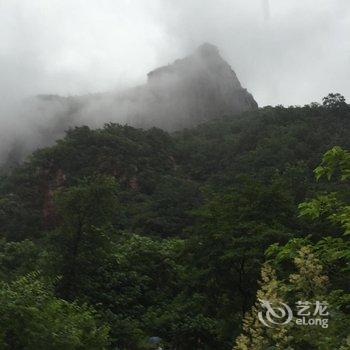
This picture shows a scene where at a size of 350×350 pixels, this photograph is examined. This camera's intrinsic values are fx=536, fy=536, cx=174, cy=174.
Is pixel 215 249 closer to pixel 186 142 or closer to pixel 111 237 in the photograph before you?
pixel 111 237

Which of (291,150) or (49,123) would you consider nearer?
(291,150)

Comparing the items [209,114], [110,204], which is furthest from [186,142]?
[110,204]

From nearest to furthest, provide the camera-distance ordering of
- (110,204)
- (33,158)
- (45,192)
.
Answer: (110,204), (45,192), (33,158)

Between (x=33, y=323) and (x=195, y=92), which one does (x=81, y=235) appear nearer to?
(x=33, y=323)

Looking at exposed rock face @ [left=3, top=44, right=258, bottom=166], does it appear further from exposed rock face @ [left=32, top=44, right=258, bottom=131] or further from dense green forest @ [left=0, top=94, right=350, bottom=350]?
dense green forest @ [left=0, top=94, right=350, bottom=350]

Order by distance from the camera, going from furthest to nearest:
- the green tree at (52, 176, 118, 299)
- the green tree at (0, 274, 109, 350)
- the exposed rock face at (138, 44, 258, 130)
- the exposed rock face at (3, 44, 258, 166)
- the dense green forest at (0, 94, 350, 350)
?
the exposed rock face at (138, 44, 258, 130) < the exposed rock face at (3, 44, 258, 166) < the green tree at (52, 176, 118, 299) < the green tree at (0, 274, 109, 350) < the dense green forest at (0, 94, 350, 350)

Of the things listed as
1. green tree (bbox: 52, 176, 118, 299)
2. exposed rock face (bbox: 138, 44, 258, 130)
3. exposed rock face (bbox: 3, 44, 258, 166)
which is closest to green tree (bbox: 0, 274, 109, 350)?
green tree (bbox: 52, 176, 118, 299)

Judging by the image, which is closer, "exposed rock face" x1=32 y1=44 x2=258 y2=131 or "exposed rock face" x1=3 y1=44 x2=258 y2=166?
"exposed rock face" x1=3 y1=44 x2=258 y2=166

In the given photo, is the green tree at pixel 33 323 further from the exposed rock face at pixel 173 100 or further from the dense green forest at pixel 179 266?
the exposed rock face at pixel 173 100

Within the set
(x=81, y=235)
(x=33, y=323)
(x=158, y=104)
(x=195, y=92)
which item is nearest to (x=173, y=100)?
(x=158, y=104)

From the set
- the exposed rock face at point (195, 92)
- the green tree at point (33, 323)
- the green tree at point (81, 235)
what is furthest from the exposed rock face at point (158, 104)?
the green tree at point (33, 323)

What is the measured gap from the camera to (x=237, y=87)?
3903 inches

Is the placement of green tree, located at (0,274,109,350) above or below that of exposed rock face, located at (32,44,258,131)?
below

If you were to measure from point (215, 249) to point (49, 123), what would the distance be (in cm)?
7824
